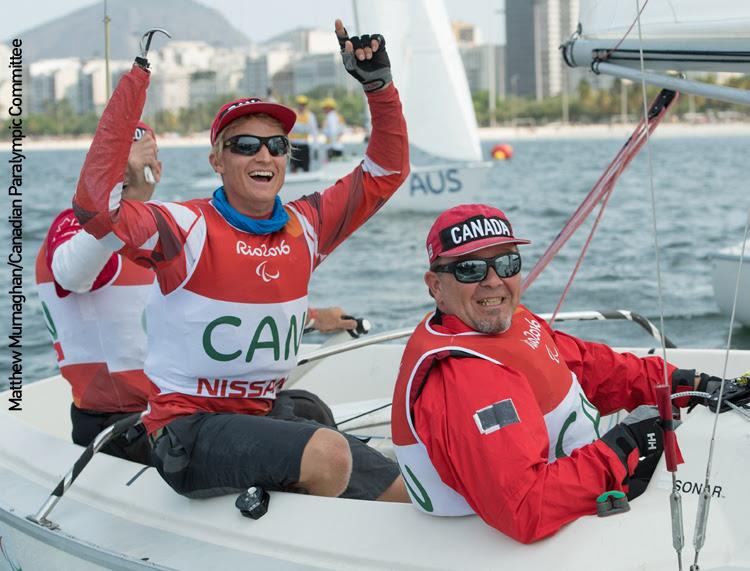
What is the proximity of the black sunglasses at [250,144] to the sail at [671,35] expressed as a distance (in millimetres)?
1086

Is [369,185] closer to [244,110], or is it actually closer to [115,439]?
[244,110]

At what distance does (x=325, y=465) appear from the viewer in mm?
2748

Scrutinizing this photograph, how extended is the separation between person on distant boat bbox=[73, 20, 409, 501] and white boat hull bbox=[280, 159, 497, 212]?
44.1 feet

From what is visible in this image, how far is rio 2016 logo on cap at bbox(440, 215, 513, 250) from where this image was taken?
97.4 inches

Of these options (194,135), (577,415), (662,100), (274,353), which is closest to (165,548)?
(274,353)

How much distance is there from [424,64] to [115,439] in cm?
1276

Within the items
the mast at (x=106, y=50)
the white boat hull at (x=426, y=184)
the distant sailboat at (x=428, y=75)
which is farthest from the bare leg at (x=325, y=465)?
the white boat hull at (x=426, y=184)

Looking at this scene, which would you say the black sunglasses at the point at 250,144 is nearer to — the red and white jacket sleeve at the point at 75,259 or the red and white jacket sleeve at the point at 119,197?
the red and white jacket sleeve at the point at 119,197

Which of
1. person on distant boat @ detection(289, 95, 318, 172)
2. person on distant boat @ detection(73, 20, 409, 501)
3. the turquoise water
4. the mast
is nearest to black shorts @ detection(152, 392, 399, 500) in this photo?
person on distant boat @ detection(73, 20, 409, 501)

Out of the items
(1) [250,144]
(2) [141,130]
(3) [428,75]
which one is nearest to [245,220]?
(1) [250,144]

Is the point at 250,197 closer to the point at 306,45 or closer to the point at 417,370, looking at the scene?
the point at 417,370

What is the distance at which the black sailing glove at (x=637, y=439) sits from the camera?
2.35m

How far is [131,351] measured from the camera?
3.42 m

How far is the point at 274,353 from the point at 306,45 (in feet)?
274
